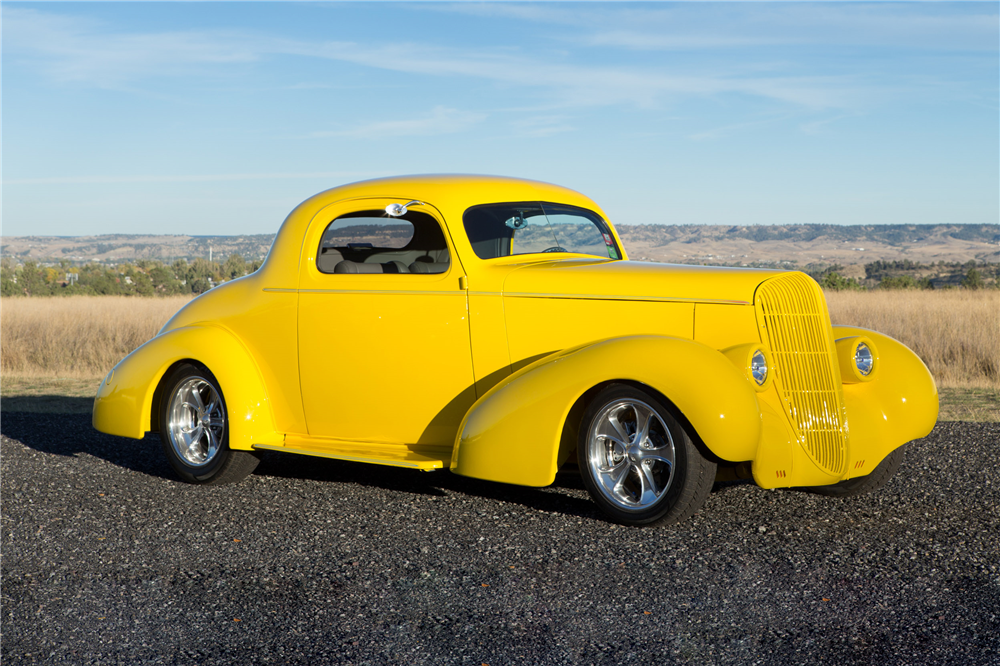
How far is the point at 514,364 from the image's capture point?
548cm

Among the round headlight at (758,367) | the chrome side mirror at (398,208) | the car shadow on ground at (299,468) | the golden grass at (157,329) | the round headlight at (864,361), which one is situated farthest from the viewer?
the golden grass at (157,329)

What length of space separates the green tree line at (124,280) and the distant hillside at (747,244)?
3908 centimetres

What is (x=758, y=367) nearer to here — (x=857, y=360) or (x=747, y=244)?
(x=857, y=360)

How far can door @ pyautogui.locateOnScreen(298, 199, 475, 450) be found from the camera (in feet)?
18.6

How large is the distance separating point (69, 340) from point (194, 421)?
10926 millimetres

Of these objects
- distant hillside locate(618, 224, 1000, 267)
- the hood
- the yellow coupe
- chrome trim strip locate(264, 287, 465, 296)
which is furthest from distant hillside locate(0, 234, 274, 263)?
the hood

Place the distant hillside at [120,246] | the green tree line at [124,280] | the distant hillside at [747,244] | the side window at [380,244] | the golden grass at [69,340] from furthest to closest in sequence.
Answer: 1. the distant hillside at [747,244]
2. the distant hillside at [120,246]
3. the green tree line at [124,280]
4. the golden grass at [69,340]
5. the side window at [380,244]

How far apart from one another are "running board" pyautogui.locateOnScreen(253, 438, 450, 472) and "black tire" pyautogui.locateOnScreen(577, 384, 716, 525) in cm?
100

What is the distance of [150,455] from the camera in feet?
25.4

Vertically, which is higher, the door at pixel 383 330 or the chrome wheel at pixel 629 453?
the door at pixel 383 330

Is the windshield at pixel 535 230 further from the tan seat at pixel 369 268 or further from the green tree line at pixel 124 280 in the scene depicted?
the green tree line at pixel 124 280

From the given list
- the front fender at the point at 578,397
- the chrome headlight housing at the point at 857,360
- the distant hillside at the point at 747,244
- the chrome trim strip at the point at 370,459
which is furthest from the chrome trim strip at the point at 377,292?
the distant hillside at the point at 747,244

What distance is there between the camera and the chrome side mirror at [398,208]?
6027mm

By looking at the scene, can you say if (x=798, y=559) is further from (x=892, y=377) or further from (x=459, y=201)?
(x=459, y=201)
